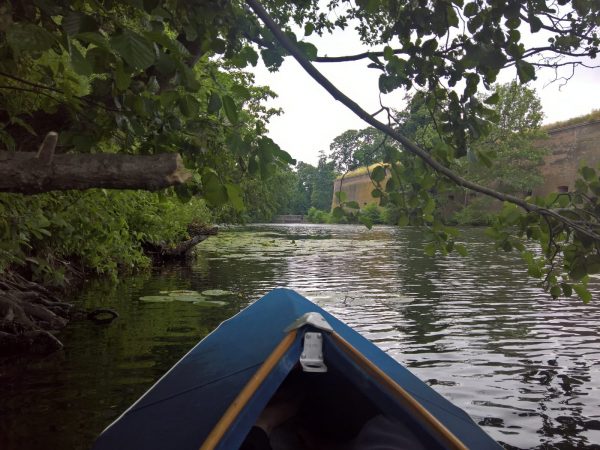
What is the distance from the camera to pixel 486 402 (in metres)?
5.26

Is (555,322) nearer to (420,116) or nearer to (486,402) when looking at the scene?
(486,402)

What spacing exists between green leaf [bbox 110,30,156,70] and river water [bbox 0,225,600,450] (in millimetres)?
3520

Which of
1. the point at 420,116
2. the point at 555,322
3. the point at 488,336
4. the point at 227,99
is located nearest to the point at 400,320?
the point at 488,336

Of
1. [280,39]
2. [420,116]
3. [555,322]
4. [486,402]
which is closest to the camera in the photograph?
[280,39]

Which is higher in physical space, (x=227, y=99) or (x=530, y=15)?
(x=530, y=15)

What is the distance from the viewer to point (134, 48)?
1.93 meters

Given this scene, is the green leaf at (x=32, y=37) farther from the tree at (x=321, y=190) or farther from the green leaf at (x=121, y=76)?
the tree at (x=321, y=190)

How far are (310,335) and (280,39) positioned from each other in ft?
5.53

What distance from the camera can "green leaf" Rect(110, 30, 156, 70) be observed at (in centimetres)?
191

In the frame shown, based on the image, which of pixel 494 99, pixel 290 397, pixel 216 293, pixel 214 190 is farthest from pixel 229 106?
pixel 216 293

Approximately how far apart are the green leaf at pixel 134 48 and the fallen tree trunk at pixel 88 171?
607 millimetres

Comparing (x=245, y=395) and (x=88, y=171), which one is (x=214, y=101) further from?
(x=245, y=395)

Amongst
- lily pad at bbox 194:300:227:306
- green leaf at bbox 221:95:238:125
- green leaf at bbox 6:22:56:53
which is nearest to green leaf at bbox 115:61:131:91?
green leaf at bbox 6:22:56:53

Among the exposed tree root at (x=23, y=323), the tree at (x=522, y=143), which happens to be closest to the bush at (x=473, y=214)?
the tree at (x=522, y=143)
